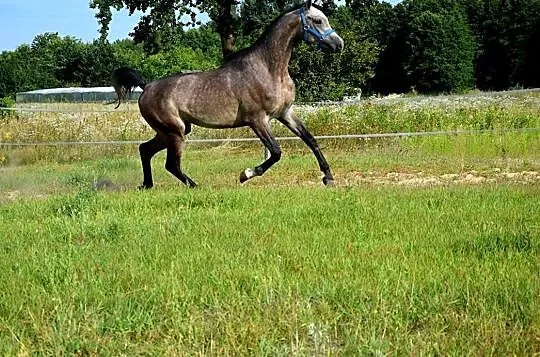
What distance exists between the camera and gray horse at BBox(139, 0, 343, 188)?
976cm

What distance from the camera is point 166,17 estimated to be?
25.9 m

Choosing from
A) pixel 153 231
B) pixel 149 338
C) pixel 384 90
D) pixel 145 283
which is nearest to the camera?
pixel 149 338

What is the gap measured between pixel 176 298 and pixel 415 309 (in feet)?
4.07

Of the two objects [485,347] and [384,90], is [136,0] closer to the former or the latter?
[485,347]

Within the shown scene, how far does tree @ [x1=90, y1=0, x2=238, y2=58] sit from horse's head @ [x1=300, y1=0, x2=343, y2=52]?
15.2m

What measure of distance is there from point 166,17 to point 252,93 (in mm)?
17052

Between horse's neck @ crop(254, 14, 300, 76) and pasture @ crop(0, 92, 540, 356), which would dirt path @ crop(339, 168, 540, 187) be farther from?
horse's neck @ crop(254, 14, 300, 76)

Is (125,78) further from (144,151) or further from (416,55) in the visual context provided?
(416,55)

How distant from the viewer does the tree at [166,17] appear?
25.2 metres

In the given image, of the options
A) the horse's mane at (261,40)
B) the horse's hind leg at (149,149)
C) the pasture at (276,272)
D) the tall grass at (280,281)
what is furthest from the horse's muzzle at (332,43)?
the tall grass at (280,281)

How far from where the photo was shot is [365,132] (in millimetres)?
16969

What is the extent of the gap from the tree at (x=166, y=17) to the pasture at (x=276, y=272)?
15737 millimetres

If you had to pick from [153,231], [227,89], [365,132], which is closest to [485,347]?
[153,231]

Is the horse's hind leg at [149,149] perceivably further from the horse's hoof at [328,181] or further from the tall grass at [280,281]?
the tall grass at [280,281]
